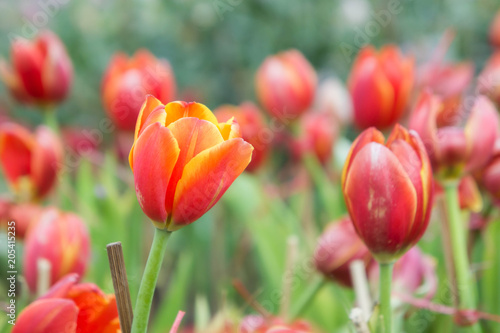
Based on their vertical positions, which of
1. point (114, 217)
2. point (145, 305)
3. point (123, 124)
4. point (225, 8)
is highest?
point (225, 8)

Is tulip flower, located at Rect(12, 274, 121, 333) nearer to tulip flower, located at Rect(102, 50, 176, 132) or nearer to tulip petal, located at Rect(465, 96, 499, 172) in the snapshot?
tulip petal, located at Rect(465, 96, 499, 172)

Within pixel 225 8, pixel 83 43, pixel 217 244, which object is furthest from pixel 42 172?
→ pixel 83 43

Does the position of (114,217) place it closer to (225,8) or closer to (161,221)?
(161,221)

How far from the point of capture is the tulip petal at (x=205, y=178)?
0.26m

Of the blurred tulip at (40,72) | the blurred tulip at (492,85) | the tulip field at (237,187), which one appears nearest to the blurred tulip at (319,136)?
the tulip field at (237,187)

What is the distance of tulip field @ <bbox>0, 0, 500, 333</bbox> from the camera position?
276 mm

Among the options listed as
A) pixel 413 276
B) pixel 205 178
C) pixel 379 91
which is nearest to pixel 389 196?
pixel 205 178

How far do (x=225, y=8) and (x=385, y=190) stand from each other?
151cm

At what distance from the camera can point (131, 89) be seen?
2.79 feet

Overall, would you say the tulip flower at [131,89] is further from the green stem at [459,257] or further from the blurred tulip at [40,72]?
the green stem at [459,257]

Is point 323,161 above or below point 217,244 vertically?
above

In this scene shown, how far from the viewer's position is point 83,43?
6.20 ft

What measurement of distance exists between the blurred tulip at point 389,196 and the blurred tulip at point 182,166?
9 cm

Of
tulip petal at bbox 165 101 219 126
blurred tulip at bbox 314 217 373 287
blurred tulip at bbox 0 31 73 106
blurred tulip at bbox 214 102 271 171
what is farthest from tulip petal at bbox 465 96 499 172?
blurred tulip at bbox 0 31 73 106
